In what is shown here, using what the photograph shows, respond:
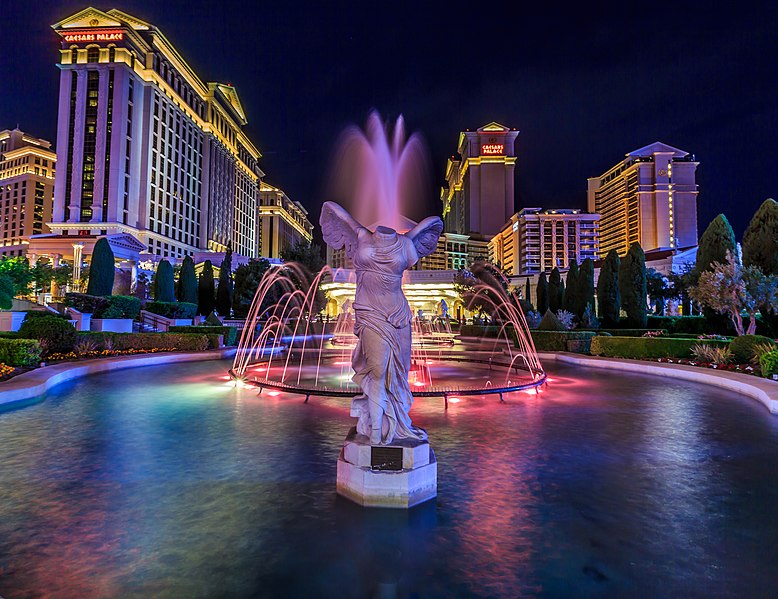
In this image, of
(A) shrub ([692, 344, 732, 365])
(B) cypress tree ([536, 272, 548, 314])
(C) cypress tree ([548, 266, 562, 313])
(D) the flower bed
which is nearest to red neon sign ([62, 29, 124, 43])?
(B) cypress tree ([536, 272, 548, 314])

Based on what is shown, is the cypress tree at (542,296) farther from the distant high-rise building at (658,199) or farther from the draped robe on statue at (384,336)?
the distant high-rise building at (658,199)

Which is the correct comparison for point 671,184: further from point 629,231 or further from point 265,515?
point 265,515

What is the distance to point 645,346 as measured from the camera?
1928 cm

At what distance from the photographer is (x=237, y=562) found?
3.78m

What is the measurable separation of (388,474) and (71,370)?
13.2 metres

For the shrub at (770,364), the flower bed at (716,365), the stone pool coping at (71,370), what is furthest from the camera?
the flower bed at (716,365)

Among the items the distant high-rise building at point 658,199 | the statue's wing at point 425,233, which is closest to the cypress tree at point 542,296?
the statue's wing at point 425,233

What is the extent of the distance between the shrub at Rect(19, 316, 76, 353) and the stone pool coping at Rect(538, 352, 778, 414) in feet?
65.1

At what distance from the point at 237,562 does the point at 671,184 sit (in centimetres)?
17394

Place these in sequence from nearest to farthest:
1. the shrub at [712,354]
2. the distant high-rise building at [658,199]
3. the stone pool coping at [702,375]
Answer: the stone pool coping at [702,375]
the shrub at [712,354]
the distant high-rise building at [658,199]

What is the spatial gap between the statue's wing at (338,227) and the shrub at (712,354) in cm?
1564

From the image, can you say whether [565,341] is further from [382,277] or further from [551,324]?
[382,277]

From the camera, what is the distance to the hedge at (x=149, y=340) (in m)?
19.7

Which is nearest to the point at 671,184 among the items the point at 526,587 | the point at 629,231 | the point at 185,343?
the point at 629,231
